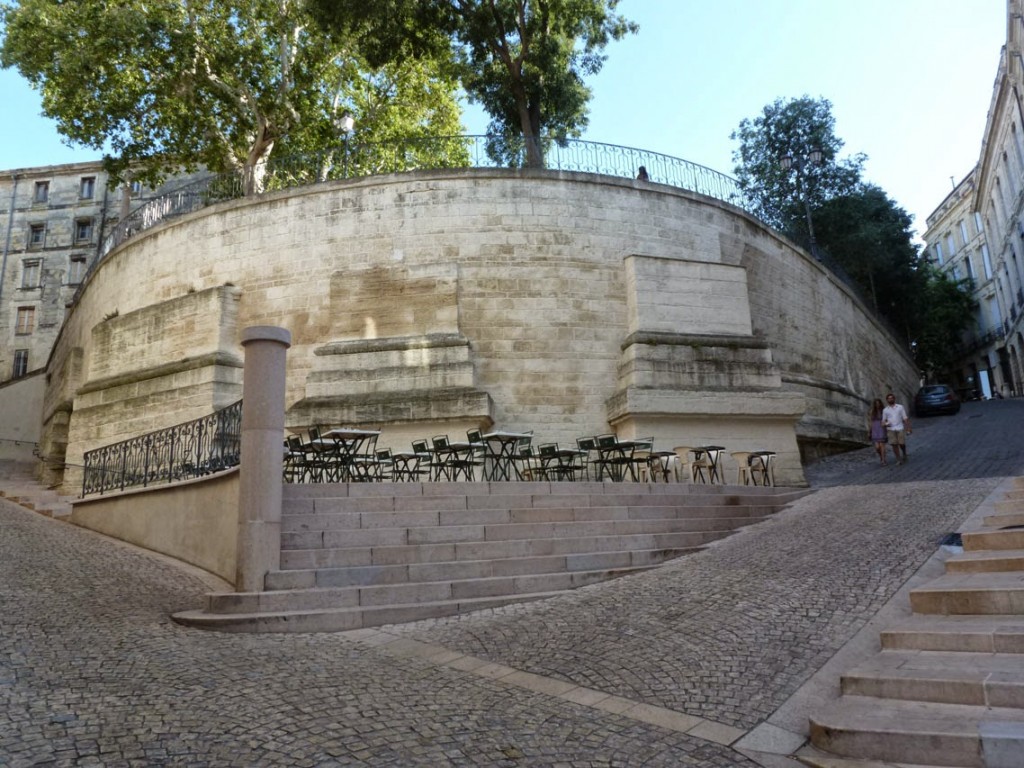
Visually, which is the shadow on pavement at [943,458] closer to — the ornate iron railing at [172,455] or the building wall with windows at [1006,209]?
the ornate iron railing at [172,455]

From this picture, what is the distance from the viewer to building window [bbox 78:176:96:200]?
39.2 metres

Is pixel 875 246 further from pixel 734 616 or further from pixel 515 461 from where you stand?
pixel 734 616

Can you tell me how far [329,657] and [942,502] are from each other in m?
7.24

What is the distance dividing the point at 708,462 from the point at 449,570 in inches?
290

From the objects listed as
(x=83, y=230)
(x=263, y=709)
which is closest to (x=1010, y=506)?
(x=263, y=709)

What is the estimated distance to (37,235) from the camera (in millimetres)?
38938

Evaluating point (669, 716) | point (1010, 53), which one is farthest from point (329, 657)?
point (1010, 53)

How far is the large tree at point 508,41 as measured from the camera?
1588 cm

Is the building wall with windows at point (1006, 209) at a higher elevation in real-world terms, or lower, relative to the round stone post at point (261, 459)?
higher

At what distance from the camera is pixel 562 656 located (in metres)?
4.74

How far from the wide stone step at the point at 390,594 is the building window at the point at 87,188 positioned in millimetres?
40886

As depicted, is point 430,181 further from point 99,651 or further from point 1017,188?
point 1017,188

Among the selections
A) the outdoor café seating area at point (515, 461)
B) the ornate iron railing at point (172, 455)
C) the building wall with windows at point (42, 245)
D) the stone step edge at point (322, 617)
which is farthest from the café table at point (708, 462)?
the building wall with windows at point (42, 245)

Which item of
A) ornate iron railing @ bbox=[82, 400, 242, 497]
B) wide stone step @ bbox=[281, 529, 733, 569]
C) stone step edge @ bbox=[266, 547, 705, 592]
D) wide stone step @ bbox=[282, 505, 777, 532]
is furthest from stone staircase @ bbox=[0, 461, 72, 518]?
stone step edge @ bbox=[266, 547, 705, 592]
